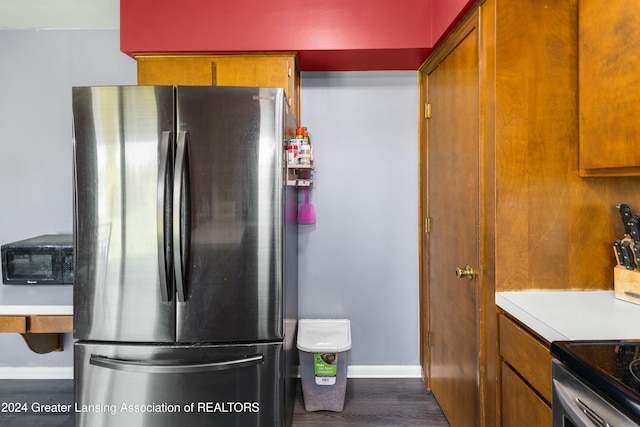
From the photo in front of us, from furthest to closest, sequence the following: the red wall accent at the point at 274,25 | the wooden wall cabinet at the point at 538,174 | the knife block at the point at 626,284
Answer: the red wall accent at the point at 274,25 < the wooden wall cabinet at the point at 538,174 < the knife block at the point at 626,284

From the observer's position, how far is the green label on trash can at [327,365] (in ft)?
7.07

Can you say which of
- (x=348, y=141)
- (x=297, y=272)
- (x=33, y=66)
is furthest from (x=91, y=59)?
(x=297, y=272)

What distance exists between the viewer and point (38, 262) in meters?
2.27

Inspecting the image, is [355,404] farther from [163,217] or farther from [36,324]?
[36,324]

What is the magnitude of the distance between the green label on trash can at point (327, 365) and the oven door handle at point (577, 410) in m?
1.35

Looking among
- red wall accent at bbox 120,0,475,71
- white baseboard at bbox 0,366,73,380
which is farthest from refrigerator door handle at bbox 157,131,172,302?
white baseboard at bbox 0,366,73,380

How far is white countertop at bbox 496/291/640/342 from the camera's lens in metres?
1.06

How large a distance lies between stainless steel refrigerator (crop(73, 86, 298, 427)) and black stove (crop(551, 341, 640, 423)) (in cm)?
105

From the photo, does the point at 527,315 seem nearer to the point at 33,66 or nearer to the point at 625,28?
the point at 625,28

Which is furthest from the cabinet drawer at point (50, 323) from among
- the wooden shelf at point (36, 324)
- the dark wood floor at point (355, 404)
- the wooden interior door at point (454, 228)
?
the wooden interior door at point (454, 228)

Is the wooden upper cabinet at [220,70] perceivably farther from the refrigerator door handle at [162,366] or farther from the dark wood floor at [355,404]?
the dark wood floor at [355,404]

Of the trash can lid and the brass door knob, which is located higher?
the brass door knob

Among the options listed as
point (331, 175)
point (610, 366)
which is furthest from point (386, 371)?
point (610, 366)

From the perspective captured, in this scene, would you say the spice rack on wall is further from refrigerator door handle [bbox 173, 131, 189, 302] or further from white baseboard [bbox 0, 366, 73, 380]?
white baseboard [bbox 0, 366, 73, 380]
